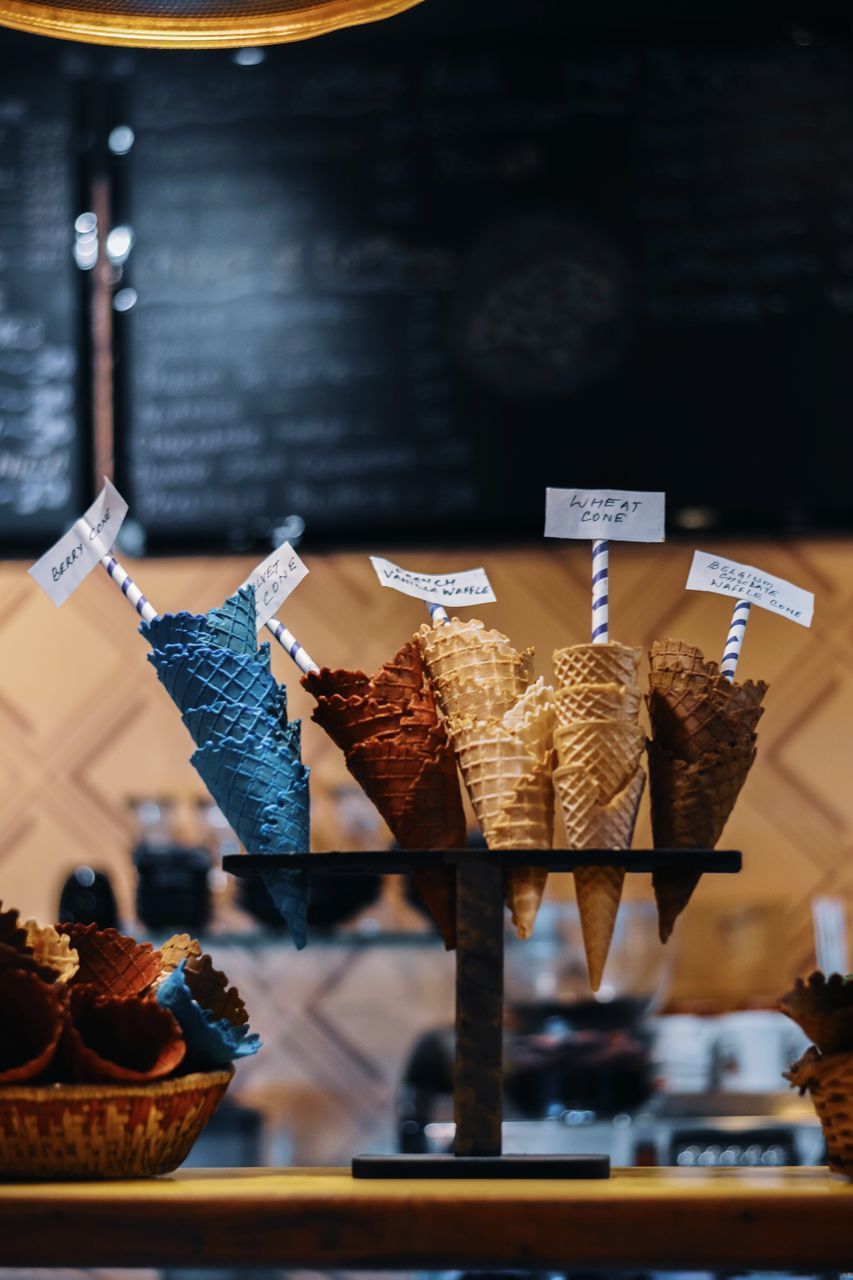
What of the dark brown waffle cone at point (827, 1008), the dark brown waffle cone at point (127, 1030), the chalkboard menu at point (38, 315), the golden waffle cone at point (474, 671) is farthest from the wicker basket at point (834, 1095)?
the chalkboard menu at point (38, 315)

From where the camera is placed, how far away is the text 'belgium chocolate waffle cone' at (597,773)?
1.33 metres

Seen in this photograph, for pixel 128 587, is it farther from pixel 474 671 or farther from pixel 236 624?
pixel 474 671

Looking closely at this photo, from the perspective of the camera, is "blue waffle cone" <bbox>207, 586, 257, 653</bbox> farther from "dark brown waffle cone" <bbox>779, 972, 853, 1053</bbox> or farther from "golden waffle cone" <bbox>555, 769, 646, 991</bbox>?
"dark brown waffle cone" <bbox>779, 972, 853, 1053</bbox>

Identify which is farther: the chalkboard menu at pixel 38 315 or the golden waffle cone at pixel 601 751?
the chalkboard menu at pixel 38 315

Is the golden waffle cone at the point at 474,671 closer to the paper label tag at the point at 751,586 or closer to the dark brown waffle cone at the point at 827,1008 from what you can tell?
the paper label tag at the point at 751,586

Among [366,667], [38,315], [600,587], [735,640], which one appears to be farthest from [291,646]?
[38,315]

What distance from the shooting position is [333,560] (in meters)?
3.20

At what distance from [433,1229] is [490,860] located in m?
0.30

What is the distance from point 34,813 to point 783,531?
4.77 feet

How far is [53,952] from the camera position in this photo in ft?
4.22

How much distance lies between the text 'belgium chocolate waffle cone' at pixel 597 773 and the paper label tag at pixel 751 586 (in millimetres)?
129

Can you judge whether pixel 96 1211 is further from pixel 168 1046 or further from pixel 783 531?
pixel 783 531

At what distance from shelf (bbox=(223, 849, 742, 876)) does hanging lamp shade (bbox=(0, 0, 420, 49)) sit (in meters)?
0.66

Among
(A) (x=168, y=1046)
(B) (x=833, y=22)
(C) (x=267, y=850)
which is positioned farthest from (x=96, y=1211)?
(B) (x=833, y=22)
